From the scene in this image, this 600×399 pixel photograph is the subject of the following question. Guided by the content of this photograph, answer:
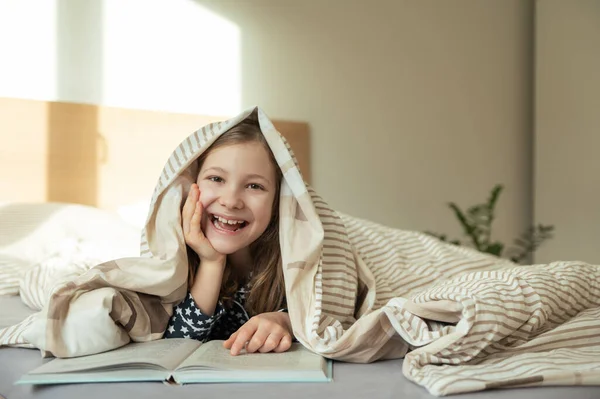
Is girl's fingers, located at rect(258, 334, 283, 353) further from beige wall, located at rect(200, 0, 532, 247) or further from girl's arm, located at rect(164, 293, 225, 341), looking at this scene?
beige wall, located at rect(200, 0, 532, 247)

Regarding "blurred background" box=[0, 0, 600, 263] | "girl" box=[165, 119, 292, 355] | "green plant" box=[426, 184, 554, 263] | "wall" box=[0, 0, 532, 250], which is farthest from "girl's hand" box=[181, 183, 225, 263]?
"green plant" box=[426, 184, 554, 263]

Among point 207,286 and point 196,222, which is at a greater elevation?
point 196,222

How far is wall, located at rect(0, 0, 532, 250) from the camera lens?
2402 millimetres

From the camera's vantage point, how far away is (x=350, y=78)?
3234mm

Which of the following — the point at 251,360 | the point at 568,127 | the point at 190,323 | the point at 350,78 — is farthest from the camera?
the point at 568,127

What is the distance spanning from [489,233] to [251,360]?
8.64 feet

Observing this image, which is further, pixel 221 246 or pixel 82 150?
pixel 82 150

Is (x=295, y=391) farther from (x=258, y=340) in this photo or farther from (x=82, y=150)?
(x=82, y=150)

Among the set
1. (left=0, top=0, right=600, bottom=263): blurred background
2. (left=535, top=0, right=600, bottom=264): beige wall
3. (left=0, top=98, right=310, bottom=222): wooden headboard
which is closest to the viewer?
(left=0, top=98, right=310, bottom=222): wooden headboard

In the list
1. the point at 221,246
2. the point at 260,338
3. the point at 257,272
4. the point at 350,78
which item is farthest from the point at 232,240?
the point at 350,78

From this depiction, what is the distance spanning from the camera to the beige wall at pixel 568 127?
353cm

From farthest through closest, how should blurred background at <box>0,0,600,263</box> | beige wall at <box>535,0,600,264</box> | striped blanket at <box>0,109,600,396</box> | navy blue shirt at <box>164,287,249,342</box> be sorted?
beige wall at <box>535,0,600,264</box>, blurred background at <box>0,0,600,263</box>, navy blue shirt at <box>164,287,249,342</box>, striped blanket at <box>0,109,600,396</box>

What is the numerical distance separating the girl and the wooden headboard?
1123mm

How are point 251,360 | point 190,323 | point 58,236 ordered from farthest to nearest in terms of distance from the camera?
point 58,236, point 190,323, point 251,360
